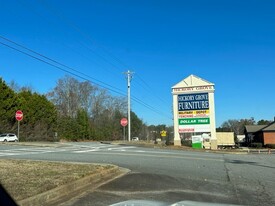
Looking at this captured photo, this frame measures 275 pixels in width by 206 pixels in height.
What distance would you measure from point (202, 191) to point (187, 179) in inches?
90.1

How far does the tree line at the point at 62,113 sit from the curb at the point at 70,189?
4090 cm

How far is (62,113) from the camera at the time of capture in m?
85.5

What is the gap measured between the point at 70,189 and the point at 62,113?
3061 inches

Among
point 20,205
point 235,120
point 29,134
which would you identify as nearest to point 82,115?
point 29,134

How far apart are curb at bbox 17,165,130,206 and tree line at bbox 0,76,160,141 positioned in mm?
40904

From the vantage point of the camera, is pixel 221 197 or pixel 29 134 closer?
pixel 221 197

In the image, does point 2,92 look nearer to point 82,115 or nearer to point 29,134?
point 29,134

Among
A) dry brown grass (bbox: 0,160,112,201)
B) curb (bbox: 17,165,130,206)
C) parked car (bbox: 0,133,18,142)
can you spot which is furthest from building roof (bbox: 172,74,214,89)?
dry brown grass (bbox: 0,160,112,201)

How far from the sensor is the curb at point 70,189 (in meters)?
7.71

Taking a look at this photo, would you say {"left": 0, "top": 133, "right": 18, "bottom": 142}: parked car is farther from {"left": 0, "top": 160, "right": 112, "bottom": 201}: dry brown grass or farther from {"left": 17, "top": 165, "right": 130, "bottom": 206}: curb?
{"left": 17, "top": 165, "right": 130, "bottom": 206}: curb

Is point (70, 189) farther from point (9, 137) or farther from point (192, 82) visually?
point (9, 137)

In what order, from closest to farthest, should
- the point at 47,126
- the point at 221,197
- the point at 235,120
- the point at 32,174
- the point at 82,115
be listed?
the point at 221,197
the point at 32,174
the point at 47,126
the point at 82,115
the point at 235,120

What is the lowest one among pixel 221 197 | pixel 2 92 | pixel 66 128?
pixel 221 197

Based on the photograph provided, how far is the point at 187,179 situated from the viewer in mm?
12250
